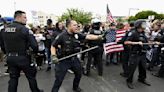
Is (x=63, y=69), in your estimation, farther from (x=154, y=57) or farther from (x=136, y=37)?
(x=154, y=57)

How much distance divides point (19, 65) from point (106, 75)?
12.1 ft

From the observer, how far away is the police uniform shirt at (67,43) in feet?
18.2

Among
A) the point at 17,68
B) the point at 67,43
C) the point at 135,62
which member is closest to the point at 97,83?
the point at 135,62

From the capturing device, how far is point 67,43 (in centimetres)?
560

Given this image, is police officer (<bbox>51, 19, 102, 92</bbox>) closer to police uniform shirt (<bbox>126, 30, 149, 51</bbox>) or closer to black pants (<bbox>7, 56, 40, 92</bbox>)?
black pants (<bbox>7, 56, 40, 92</bbox>)

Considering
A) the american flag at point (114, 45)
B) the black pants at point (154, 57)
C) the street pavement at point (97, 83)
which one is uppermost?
the american flag at point (114, 45)

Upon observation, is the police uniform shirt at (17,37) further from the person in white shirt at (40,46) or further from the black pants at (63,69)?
the person in white shirt at (40,46)

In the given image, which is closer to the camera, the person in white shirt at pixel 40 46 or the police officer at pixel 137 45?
the police officer at pixel 137 45

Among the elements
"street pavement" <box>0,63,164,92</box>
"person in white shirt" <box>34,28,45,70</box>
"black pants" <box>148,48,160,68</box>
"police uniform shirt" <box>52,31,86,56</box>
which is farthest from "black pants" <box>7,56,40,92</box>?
"black pants" <box>148,48,160,68</box>

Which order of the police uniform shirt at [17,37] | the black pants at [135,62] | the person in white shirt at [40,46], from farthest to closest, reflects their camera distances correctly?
the person in white shirt at [40,46] → the black pants at [135,62] → the police uniform shirt at [17,37]

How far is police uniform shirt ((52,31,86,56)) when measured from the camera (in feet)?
18.2

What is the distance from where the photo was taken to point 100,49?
7.91 m

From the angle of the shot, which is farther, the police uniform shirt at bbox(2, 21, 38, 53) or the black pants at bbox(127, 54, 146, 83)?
the black pants at bbox(127, 54, 146, 83)

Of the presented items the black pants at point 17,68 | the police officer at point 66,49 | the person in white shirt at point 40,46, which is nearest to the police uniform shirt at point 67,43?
the police officer at point 66,49
